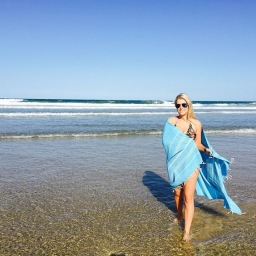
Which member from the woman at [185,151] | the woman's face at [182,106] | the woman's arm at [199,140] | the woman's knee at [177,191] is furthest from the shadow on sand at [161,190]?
the woman's face at [182,106]

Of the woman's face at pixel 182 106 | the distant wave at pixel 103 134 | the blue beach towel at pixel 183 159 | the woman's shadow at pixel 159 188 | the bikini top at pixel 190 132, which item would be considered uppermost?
the woman's face at pixel 182 106

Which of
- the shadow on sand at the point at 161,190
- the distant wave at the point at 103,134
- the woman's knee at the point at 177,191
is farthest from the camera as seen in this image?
the distant wave at the point at 103,134

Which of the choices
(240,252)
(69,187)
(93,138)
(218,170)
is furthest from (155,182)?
(93,138)

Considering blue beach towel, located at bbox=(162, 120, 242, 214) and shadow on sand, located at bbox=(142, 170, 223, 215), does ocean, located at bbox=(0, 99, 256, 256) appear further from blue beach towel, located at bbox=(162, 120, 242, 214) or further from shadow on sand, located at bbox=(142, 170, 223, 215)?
blue beach towel, located at bbox=(162, 120, 242, 214)

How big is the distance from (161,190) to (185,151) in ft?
8.57

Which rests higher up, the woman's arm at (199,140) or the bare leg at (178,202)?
the woman's arm at (199,140)

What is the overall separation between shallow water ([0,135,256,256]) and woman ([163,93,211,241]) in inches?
23.5

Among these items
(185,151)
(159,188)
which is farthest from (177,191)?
(159,188)

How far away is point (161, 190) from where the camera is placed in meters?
6.35

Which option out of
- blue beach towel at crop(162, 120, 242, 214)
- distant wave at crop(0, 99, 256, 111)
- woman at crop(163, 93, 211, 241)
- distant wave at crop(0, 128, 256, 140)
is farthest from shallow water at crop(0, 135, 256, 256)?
distant wave at crop(0, 99, 256, 111)

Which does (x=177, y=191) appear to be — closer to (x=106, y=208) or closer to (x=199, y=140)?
(x=199, y=140)

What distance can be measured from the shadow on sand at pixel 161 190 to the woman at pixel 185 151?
1220 millimetres

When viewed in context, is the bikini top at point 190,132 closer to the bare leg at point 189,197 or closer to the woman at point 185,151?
the woman at point 185,151

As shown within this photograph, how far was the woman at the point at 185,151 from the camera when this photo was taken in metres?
3.96
